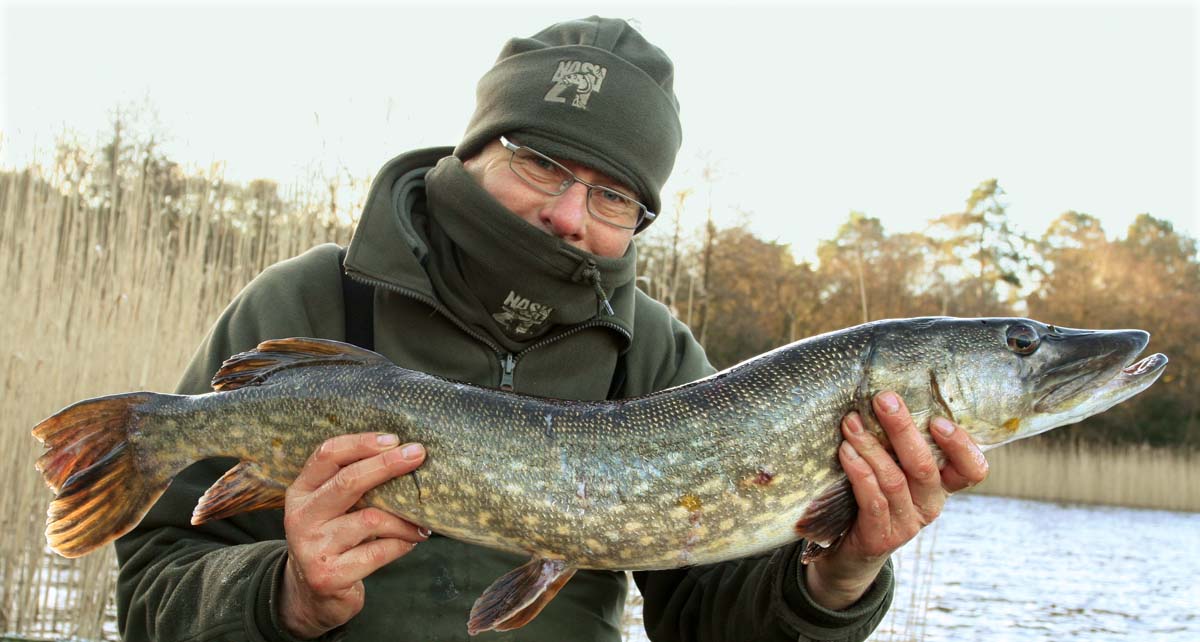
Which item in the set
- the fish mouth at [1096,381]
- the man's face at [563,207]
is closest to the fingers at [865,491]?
the fish mouth at [1096,381]

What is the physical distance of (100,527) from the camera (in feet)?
6.89

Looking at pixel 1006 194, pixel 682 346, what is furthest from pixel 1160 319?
pixel 682 346

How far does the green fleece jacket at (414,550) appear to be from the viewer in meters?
2.20

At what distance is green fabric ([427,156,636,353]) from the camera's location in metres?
2.46

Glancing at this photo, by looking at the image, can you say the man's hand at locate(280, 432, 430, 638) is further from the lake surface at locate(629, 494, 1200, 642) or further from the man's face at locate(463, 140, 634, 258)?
the lake surface at locate(629, 494, 1200, 642)

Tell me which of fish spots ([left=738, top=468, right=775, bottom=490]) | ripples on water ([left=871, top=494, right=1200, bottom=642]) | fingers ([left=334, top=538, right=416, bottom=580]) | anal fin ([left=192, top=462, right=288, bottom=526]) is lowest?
ripples on water ([left=871, top=494, right=1200, bottom=642])

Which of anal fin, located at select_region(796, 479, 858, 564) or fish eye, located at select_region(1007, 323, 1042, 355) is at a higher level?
fish eye, located at select_region(1007, 323, 1042, 355)

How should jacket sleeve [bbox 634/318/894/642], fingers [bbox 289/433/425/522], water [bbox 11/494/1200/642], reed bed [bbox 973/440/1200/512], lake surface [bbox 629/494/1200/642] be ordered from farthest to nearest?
reed bed [bbox 973/440/1200/512] → lake surface [bbox 629/494/1200/642] → water [bbox 11/494/1200/642] → jacket sleeve [bbox 634/318/894/642] → fingers [bbox 289/433/425/522]

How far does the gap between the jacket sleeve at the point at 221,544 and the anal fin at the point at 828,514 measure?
109cm

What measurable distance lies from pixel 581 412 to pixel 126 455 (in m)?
0.95

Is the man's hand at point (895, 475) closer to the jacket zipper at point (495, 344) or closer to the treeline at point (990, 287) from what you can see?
the jacket zipper at point (495, 344)

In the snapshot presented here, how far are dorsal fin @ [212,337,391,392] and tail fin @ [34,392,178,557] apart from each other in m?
0.17

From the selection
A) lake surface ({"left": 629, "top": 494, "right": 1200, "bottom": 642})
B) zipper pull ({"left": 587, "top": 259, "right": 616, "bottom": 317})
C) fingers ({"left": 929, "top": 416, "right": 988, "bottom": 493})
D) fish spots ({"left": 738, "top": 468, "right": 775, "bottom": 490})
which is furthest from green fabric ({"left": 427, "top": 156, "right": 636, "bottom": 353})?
lake surface ({"left": 629, "top": 494, "right": 1200, "bottom": 642})

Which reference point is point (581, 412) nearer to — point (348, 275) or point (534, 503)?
point (534, 503)
